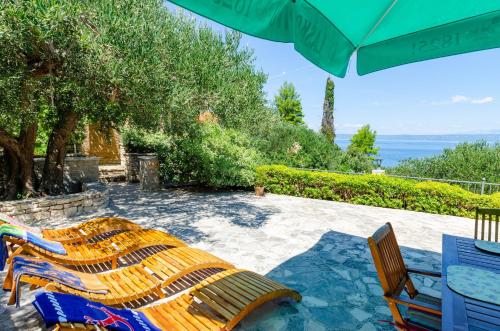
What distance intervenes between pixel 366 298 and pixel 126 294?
303 centimetres

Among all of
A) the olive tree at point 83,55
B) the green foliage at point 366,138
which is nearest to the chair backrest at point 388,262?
the olive tree at point 83,55

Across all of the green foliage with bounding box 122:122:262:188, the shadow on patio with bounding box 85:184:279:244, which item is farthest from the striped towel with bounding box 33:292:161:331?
the green foliage with bounding box 122:122:262:188

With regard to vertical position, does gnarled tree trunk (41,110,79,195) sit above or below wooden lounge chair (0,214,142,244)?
above

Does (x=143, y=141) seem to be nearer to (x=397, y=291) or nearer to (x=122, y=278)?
(x=122, y=278)

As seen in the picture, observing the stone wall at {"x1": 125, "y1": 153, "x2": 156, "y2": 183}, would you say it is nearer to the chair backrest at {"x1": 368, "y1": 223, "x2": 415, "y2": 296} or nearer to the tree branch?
the tree branch

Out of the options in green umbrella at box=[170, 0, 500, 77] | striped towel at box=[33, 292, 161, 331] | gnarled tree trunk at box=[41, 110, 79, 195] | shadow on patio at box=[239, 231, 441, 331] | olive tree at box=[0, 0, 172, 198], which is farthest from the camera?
gnarled tree trunk at box=[41, 110, 79, 195]

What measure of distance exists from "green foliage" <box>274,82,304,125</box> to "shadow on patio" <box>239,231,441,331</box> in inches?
1487

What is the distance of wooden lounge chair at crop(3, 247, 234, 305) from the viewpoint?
7.82ft

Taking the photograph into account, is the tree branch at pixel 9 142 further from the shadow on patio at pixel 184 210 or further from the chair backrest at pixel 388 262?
the chair backrest at pixel 388 262

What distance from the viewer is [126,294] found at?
2846 mm

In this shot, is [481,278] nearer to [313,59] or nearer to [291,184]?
[313,59]

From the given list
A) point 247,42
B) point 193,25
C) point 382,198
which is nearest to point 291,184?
point 382,198

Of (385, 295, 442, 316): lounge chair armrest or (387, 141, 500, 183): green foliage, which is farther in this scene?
(387, 141, 500, 183): green foliage

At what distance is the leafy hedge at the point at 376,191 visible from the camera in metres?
8.61
